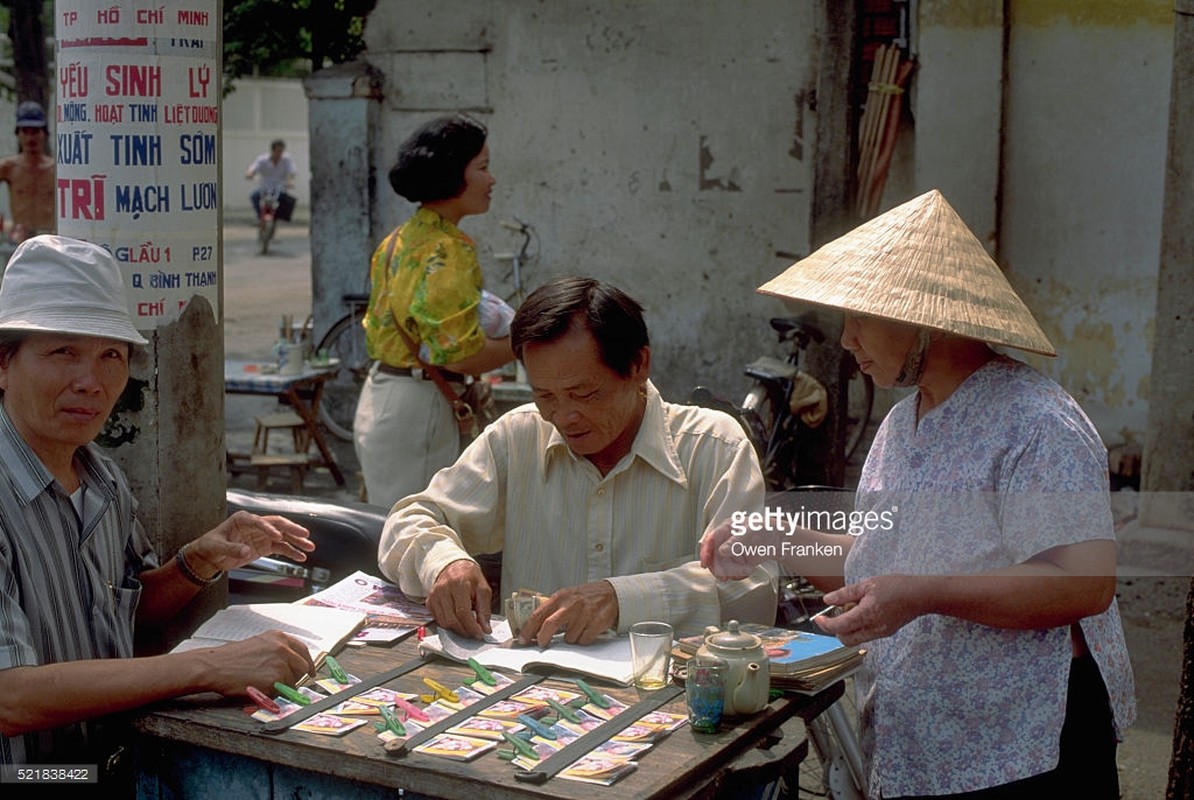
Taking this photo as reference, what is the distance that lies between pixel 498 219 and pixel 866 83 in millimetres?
2373

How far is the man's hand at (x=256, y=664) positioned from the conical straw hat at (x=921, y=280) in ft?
3.61

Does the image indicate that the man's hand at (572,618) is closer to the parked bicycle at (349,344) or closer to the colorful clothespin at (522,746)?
the colorful clothespin at (522,746)

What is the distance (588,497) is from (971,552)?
97 cm

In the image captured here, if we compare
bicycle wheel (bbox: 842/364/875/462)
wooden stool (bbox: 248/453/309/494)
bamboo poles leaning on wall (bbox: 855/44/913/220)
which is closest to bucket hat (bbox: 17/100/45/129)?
wooden stool (bbox: 248/453/309/494)

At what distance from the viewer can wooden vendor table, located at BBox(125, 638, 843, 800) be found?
224 centimetres

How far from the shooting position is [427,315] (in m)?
4.77

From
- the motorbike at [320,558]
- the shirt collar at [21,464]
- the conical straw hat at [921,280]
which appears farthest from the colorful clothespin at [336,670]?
the motorbike at [320,558]

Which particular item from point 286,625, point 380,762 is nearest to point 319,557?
point 286,625

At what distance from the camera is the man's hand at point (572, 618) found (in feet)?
9.29

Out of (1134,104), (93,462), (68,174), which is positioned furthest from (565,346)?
(1134,104)

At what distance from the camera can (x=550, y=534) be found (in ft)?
10.6

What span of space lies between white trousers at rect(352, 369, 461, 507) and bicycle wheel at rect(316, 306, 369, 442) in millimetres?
4259

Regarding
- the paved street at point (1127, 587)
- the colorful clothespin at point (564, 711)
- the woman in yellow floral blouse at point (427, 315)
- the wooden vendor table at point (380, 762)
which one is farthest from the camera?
the woman in yellow floral blouse at point (427, 315)

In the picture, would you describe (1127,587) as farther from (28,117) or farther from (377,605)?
(28,117)
